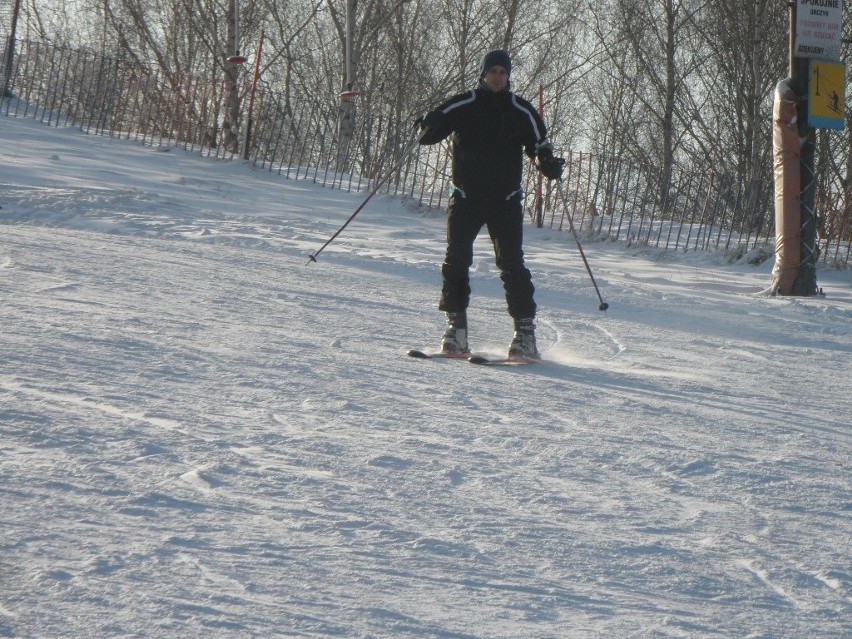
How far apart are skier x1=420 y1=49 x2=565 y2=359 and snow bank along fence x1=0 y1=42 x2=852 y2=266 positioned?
21.6 feet

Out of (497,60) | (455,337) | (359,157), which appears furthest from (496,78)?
(359,157)

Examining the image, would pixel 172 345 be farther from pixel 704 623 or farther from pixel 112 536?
pixel 704 623

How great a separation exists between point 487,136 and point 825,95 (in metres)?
4.75

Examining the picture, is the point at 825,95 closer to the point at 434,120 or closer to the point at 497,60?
the point at 497,60

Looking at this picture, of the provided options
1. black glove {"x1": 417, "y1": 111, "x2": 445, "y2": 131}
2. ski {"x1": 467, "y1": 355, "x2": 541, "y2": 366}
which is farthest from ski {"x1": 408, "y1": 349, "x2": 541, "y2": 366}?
black glove {"x1": 417, "y1": 111, "x2": 445, "y2": 131}

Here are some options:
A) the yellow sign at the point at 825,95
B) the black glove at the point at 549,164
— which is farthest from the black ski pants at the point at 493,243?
the yellow sign at the point at 825,95

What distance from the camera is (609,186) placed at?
14.1 metres

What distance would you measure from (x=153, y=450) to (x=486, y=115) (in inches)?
117

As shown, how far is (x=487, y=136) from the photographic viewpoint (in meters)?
5.93

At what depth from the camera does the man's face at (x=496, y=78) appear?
19.1 ft

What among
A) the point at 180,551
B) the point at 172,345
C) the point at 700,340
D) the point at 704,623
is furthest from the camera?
the point at 700,340

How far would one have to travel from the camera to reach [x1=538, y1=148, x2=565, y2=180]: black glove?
5973 mm

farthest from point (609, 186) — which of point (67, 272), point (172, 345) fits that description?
point (172, 345)

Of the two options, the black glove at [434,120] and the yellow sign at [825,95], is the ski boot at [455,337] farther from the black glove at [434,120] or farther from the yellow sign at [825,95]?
the yellow sign at [825,95]
